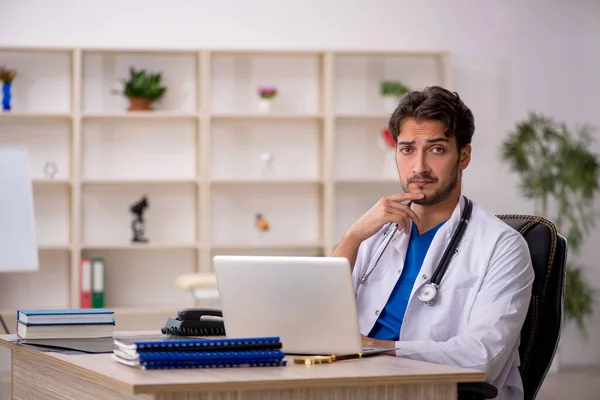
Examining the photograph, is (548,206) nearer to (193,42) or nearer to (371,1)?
(371,1)

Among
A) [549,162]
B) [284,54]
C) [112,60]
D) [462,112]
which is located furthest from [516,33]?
[462,112]

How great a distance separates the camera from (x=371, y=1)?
6.66 metres

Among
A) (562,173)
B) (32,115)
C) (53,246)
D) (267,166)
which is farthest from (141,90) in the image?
(562,173)

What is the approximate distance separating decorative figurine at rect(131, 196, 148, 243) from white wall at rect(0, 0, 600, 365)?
1.10 metres

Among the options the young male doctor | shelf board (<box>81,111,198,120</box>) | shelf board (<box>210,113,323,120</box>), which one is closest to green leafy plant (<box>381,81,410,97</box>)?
shelf board (<box>210,113,323,120</box>)

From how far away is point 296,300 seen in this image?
200 centimetres

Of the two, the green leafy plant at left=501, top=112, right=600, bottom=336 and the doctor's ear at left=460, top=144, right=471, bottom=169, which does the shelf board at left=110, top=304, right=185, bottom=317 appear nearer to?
the green leafy plant at left=501, top=112, right=600, bottom=336

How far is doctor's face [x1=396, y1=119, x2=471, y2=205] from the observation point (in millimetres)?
2588

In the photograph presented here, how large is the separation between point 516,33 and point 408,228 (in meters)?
4.62

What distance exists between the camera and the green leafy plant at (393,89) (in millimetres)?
6418

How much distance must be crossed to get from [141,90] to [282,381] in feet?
15.6

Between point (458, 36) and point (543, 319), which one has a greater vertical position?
point (458, 36)

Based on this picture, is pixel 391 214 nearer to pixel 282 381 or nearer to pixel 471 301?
pixel 471 301

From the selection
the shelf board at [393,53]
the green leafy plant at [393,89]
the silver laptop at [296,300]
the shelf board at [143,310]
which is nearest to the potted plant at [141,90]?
the shelf board at [393,53]
